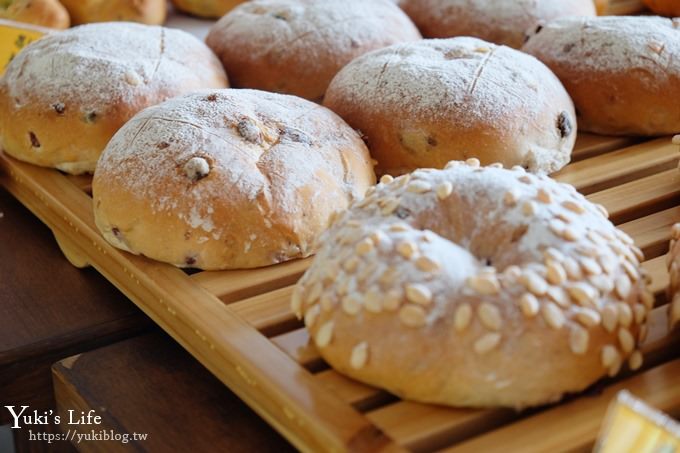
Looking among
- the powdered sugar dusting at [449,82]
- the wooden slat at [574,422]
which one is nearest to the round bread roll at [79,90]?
the powdered sugar dusting at [449,82]

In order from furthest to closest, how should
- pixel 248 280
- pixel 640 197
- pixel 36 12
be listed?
pixel 36 12
pixel 640 197
pixel 248 280

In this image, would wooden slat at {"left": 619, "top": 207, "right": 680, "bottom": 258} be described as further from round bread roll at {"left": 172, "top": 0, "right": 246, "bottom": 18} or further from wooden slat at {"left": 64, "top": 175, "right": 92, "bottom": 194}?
round bread roll at {"left": 172, "top": 0, "right": 246, "bottom": 18}

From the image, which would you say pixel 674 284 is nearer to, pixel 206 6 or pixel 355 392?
pixel 355 392

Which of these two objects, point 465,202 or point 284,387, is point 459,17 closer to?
point 465,202

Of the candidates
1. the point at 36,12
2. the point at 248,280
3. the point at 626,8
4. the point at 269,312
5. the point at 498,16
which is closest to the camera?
the point at 269,312

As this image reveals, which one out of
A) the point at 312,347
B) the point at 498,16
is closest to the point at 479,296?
the point at 312,347

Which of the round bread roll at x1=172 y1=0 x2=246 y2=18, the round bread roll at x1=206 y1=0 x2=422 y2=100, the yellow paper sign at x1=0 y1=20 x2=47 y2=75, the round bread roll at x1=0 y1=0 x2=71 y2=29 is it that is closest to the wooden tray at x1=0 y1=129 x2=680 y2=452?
the yellow paper sign at x1=0 y1=20 x2=47 y2=75
